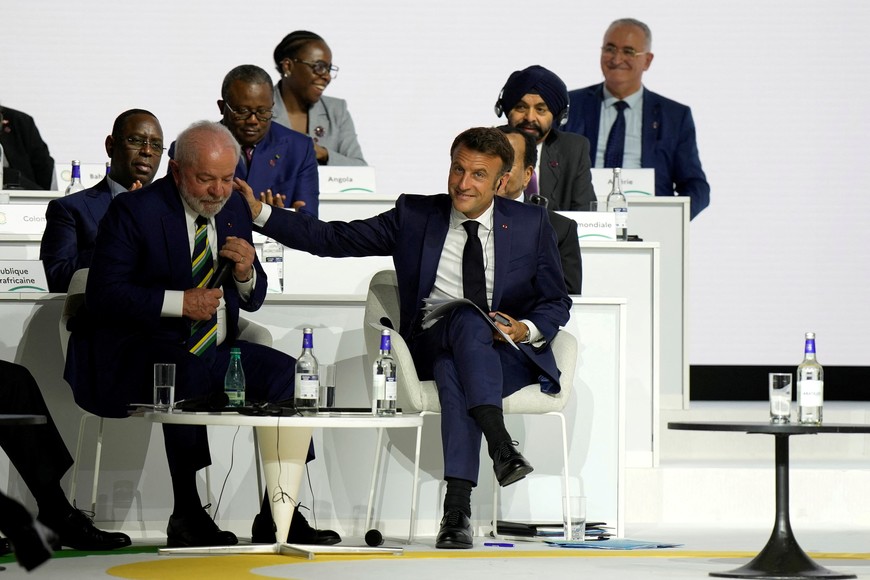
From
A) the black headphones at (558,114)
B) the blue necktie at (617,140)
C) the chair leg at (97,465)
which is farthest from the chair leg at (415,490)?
the blue necktie at (617,140)

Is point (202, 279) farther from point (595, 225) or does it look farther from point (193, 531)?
point (595, 225)

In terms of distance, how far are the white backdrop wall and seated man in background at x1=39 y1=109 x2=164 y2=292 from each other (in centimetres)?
256

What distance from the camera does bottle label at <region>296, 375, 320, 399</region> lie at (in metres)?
4.10

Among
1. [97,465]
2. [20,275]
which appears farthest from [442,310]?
[20,275]

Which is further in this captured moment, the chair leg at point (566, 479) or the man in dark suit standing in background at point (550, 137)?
the man in dark suit standing in background at point (550, 137)

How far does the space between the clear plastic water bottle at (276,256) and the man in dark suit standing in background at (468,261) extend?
500mm

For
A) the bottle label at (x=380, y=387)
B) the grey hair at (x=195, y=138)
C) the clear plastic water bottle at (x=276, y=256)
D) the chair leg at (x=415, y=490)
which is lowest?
the chair leg at (x=415, y=490)

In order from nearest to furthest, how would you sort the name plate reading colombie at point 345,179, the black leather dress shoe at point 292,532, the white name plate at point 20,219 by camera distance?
the black leather dress shoe at point 292,532, the white name plate at point 20,219, the name plate reading colombie at point 345,179

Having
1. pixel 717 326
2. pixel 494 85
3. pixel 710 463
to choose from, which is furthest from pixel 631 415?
pixel 494 85

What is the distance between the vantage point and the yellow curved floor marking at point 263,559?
3730mm

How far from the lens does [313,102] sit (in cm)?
716

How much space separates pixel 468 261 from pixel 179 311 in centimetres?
96

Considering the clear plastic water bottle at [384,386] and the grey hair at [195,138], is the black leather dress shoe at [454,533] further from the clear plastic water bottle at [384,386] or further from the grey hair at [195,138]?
the grey hair at [195,138]

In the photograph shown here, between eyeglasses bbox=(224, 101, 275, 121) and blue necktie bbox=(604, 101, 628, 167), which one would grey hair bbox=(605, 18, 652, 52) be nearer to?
blue necktie bbox=(604, 101, 628, 167)
